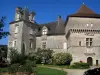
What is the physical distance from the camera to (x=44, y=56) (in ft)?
157

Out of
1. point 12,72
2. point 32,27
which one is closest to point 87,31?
point 32,27

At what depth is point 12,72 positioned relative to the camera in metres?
21.7

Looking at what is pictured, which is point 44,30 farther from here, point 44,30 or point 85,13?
point 85,13

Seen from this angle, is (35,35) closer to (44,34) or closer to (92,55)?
(44,34)

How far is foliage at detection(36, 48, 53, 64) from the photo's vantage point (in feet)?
157

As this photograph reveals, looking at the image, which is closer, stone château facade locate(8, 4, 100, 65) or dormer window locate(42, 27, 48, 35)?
stone château facade locate(8, 4, 100, 65)

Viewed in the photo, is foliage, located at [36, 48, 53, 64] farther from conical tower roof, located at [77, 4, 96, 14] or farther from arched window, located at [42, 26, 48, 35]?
conical tower roof, located at [77, 4, 96, 14]

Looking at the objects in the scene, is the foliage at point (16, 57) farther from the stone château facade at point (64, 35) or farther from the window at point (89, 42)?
the window at point (89, 42)

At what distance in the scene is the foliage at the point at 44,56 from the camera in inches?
1881

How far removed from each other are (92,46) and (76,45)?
3256mm

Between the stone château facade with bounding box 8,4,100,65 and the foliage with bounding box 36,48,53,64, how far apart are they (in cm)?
316

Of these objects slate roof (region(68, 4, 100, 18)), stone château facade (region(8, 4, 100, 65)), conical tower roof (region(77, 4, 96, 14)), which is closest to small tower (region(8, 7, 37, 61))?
stone château facade (region(8, 4, 100, 65))

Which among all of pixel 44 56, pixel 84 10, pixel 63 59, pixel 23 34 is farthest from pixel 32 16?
pixel 63 59

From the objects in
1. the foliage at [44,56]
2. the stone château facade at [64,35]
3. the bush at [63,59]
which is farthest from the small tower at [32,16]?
the bush at [63,59]
